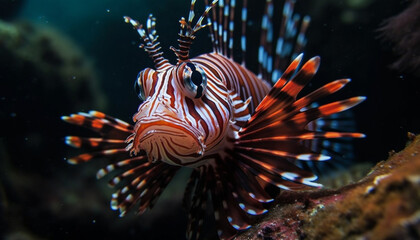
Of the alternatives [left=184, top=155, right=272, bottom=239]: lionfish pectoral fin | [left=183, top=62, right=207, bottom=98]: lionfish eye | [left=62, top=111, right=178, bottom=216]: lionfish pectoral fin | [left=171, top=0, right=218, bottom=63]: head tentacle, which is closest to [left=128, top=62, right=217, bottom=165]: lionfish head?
[left=183, top=62, right=207, bottom=98]: lionfish eye

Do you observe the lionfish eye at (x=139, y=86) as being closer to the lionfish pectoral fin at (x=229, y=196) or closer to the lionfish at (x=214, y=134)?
the lionfish at (x=214, y=134)

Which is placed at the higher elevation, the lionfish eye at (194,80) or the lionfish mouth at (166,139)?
the lionfish eye at (194,80)

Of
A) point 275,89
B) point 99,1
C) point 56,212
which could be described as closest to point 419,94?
point 275,89

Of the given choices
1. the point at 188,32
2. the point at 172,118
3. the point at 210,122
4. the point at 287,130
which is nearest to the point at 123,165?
the point at 210,122

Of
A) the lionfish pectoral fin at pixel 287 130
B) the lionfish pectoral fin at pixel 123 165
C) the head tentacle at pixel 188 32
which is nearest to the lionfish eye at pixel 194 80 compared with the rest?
the head tentacle at pixel 188 32

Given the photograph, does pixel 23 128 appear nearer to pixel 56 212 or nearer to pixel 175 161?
pixel 56 212

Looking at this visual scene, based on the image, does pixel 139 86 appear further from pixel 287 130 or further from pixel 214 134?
pixel 287 130

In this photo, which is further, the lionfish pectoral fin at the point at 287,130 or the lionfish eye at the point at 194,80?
the lionfish eye at the point at 194,80

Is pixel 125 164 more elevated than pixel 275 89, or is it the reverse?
pixel 125 164
